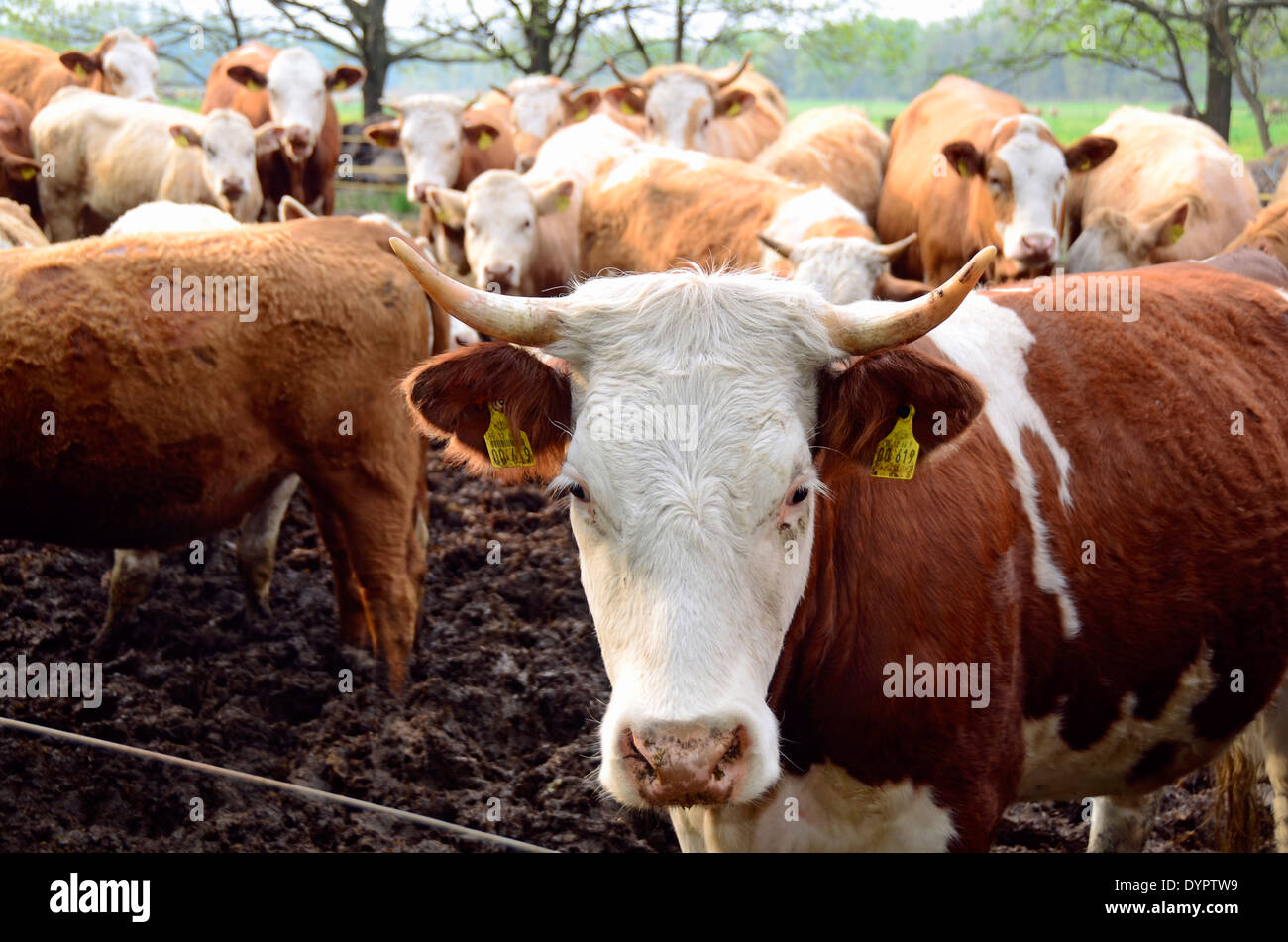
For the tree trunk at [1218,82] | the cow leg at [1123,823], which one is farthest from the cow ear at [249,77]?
the tree trunk at [1218,82]

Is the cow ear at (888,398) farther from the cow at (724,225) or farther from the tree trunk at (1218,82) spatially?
the tree trunk at (1218,82)

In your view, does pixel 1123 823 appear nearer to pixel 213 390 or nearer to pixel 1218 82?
pixel 213 390

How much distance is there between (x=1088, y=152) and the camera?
7824 mm

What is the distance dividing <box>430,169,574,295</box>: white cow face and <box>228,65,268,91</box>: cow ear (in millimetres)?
4219

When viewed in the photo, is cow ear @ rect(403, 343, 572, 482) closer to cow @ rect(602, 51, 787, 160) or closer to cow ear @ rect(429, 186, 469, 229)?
cow ear @ rect(429, 186, 469, 229)

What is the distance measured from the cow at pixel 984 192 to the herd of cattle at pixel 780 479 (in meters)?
1.82

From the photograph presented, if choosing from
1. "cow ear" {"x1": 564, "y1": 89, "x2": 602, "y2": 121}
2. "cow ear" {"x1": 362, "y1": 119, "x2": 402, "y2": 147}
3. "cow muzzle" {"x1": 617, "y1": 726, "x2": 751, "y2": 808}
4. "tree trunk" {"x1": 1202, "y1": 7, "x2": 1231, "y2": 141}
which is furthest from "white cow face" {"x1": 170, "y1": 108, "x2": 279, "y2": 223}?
"tree trunk" {"x1": 1202, "y1": 7, "x2": 1231, "y2": 141}

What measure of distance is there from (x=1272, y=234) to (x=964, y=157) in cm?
256

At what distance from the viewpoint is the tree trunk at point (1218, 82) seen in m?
14.8

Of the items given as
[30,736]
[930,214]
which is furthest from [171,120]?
[30,736]

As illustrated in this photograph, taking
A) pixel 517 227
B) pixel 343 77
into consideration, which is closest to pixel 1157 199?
pixel 517 227

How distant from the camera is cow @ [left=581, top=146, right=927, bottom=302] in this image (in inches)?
253
